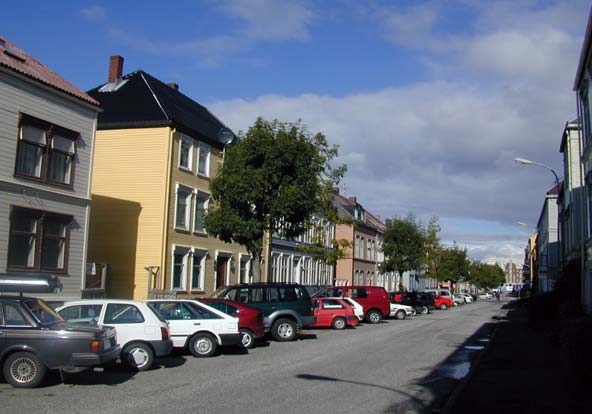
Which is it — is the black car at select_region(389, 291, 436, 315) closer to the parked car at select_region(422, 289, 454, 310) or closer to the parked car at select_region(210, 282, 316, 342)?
the parked car at select_region(422, 289, 454, 310)

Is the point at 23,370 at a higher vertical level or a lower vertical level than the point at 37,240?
lower

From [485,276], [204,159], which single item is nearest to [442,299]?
[204,159]

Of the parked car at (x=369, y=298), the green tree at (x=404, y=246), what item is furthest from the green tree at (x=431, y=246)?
the parked car at (x=369, y=298)

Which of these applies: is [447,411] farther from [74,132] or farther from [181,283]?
[181,283]

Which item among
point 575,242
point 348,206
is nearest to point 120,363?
point 575,242

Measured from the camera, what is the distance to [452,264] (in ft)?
280

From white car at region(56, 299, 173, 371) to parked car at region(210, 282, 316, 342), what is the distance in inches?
300

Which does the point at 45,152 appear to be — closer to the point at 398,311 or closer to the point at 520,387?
the point at 520,387

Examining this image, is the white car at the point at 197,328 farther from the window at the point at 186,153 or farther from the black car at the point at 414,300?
the black car at the point at 414,300

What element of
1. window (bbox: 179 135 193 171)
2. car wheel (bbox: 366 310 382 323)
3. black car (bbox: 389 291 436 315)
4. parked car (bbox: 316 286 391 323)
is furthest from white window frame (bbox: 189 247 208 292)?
black car (bbox: 389 291 436 315)

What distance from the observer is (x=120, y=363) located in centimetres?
1428

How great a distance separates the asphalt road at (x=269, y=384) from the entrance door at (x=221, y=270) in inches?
696

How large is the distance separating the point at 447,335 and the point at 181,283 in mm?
13385

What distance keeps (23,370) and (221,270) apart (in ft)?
83.3
